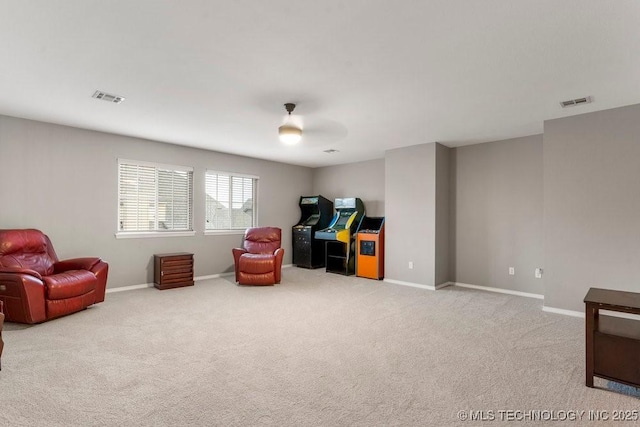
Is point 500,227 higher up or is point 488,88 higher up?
point 488,88

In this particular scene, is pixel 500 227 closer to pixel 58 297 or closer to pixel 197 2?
pixel 197 2

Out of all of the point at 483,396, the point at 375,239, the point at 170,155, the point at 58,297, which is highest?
the point at 170,155

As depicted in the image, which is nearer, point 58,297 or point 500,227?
point 58,297

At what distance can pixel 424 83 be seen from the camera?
3.12 meters

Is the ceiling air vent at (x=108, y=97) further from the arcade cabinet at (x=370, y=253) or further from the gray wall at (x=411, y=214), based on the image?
the arcade cabinet at (x=370, y=253)

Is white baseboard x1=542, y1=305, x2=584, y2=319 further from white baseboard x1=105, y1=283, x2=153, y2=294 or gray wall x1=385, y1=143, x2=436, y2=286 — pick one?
white baseboard x1=105, y1=283, x2=153, y2=294

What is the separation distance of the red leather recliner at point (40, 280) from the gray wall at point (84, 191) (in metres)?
0.46

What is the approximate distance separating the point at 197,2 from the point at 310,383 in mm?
2599

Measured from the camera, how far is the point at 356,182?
7.49 metres

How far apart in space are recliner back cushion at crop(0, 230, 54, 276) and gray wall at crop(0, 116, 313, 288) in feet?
1.37

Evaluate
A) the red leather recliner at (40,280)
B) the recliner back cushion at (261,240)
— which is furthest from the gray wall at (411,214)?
the red leather recliner at (40,280)

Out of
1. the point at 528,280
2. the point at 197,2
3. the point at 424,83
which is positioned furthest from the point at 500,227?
the point at 197,2

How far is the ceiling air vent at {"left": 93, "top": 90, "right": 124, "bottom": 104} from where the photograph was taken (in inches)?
135

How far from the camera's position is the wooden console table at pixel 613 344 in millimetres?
2180
